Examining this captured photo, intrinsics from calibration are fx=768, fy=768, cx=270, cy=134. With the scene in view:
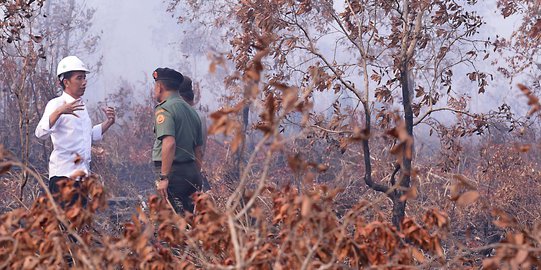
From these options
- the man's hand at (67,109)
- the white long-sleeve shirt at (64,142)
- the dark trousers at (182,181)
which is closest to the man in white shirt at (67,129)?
the white long-sleeve shirt at (64,142)

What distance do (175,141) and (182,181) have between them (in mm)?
363

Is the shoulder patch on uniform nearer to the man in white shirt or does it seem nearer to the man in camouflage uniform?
the man in camouflage uniform

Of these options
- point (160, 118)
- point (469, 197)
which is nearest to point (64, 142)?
point (160, 118)

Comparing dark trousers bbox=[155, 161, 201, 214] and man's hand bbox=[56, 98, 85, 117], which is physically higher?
man's hand bbox=[56, 98, 85, 117]

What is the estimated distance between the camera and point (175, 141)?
6023mm

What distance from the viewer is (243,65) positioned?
6406 mm

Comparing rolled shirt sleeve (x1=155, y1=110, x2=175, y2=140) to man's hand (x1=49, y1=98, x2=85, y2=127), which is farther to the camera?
rolled shirt sleeve (x1=155, y1=110, x2=175, y2=140)

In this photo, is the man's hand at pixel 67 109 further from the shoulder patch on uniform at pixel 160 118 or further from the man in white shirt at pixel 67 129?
the shoulder patch on uniform at pixel 160 118

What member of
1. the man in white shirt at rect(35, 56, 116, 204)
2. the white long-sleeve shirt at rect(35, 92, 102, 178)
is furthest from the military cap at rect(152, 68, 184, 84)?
the white long-sleeve shirt at rect(35, 92, 102, 178)

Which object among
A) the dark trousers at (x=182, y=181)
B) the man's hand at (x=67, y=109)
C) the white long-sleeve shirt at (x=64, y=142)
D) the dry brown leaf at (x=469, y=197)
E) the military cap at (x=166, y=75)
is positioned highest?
the military cap at (x=166, y=75)

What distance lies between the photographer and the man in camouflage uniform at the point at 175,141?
592 cm

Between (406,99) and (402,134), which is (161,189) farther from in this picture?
(402,134)

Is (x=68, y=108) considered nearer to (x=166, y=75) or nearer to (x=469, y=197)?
(x=166, y=75)

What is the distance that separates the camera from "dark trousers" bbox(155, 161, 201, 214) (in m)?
6.15
